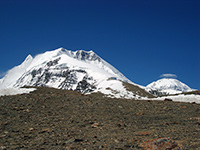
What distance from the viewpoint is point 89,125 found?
1199cm

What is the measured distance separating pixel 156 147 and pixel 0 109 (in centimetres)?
1137

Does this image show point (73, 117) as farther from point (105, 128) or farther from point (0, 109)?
point (0, 109)

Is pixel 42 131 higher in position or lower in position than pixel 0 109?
lower

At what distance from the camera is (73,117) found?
13508 mm

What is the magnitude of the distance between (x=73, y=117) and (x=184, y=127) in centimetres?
679

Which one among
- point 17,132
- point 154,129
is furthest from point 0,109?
point 154,129

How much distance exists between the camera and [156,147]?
7.75 m

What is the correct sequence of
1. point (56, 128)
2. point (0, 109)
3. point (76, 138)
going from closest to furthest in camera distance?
point (76, 138) < point (56, 128) < point (0, 109)

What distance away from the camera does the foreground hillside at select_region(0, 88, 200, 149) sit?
8891 mm

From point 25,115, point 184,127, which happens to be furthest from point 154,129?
point 25,115

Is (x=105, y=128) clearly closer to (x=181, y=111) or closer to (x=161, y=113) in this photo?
(x=161, y=113)

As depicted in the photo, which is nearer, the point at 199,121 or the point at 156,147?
the point at 156,147

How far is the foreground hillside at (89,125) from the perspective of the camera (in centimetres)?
889

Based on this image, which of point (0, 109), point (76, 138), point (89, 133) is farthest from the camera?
point (0, 109)
